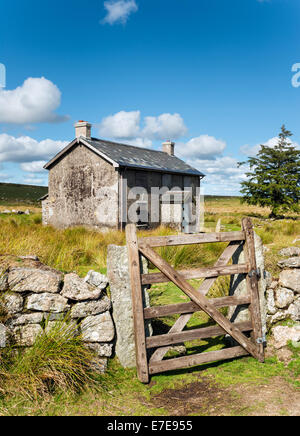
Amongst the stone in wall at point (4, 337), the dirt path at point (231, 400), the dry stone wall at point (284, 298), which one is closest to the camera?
the dirt path at point (231, 400)

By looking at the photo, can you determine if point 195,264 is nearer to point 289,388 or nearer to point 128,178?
Answer: point 289,388

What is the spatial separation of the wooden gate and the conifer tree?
99.6 feet

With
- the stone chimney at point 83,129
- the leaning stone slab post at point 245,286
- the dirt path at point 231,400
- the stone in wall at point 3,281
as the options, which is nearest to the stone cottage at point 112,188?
the stone chimney at point 83,129

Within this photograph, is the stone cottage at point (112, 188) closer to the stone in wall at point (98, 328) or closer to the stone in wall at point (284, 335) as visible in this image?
the stone in wall at point (284, 335)

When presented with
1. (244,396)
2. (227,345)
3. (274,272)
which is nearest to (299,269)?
(274,272)

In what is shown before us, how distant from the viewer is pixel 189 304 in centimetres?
530

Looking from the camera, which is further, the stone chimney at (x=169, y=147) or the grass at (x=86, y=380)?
the stone chimney at (x=169, y=147)

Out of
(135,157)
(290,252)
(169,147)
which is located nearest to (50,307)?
(290,252)

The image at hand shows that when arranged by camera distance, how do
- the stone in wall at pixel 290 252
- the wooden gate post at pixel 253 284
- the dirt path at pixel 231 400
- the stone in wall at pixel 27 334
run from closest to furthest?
the dirt path at pixel 231 400
the stone in wall at pixel 27 334
the wooden gate post at pixel 253 284
the stone in wall at pixel 290 252

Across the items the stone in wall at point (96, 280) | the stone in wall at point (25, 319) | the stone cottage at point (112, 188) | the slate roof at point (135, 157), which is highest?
the slate roof at point (135, 157)

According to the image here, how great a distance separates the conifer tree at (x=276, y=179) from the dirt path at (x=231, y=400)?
103 feet

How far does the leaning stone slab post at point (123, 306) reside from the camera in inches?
210

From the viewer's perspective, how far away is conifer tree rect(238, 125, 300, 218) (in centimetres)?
3484

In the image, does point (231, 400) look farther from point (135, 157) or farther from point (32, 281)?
point (135, 157)
